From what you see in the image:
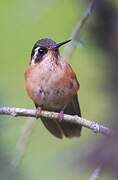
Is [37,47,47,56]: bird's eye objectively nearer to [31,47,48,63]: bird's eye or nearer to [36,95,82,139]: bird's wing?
[31,47,48,63]: bird's eye

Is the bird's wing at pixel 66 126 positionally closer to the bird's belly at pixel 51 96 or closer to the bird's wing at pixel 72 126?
the bird's wing at pixel 72 126

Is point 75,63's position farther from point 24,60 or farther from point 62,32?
point 24,60

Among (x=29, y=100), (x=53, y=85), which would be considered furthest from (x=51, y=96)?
(x=29, y=100)

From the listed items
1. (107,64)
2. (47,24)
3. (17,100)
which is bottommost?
(17,100)

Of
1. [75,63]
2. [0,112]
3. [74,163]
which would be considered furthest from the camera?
[75,63]

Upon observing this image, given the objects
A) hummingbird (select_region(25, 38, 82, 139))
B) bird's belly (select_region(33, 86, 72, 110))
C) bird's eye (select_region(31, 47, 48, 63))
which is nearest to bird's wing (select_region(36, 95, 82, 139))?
hummingbird (select_region(25, 38, 82, 139))

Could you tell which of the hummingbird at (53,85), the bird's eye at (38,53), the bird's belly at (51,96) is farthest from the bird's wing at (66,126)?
the bird's eye at (38,53)

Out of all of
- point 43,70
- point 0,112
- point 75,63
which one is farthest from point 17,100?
point 0,112
